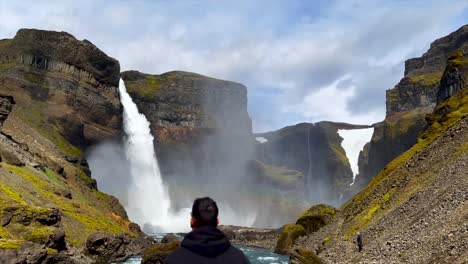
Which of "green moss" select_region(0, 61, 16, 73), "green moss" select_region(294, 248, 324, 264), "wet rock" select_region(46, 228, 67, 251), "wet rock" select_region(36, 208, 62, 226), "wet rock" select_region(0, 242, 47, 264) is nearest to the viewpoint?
"wet rock" select_region(0, 242, 47, 264)

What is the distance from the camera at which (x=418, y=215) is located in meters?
40.2

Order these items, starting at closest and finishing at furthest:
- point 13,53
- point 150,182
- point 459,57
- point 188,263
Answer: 1. point 188,263
2. point 459,57
3. point 13,53
4. point 150,182

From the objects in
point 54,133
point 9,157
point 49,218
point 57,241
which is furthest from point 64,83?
point 57,241

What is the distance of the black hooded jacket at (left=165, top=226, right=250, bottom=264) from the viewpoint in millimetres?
6926

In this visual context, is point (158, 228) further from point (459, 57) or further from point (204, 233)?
point (204, 233)

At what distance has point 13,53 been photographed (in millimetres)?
162750

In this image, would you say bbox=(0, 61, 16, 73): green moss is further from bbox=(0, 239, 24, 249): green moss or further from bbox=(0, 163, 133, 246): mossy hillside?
bbox=(0, 239, 24, 249): green moss

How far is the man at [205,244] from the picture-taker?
6.93m

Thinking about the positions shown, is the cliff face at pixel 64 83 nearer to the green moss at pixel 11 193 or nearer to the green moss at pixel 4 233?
the green moss at pixel 11 193

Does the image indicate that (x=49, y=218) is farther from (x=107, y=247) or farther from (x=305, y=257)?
(x=305, y=257)

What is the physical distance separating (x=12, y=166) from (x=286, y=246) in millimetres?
53392

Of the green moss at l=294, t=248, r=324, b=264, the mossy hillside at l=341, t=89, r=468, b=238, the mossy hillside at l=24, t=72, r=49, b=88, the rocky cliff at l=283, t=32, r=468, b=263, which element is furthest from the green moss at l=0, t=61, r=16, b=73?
the green moss at l=294, t=248, r=324, b=264

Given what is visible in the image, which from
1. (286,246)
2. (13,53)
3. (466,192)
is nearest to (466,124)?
(466,192)

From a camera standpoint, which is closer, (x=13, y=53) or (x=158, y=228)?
(x=13, y=53)
